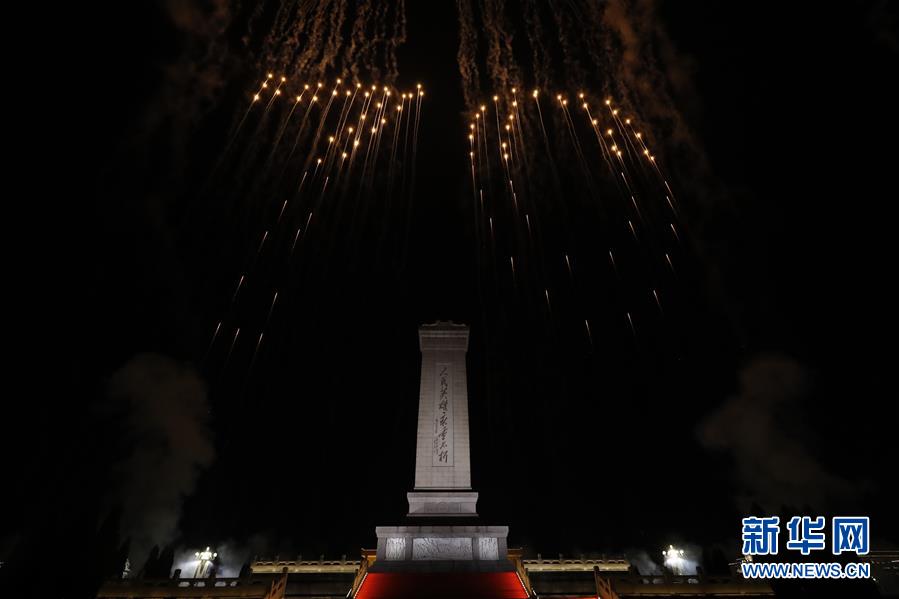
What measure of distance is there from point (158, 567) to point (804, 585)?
20.1m

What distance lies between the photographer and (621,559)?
20.7m

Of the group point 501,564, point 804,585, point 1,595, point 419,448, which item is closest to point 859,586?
point 804,585

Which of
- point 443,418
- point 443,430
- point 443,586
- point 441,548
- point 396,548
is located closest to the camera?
point 443,586

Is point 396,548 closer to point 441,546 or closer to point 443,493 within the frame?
point 441,546

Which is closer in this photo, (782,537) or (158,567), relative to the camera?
(782,537)

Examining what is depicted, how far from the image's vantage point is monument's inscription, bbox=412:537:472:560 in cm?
1549

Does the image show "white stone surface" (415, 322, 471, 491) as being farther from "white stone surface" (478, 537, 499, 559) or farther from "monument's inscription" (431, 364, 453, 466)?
"white stone surface" (478, 537, 499, 559)

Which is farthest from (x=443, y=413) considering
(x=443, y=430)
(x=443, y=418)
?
(x=443, y=430)

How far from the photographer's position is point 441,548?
51.2ft

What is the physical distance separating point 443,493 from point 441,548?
2018 mm

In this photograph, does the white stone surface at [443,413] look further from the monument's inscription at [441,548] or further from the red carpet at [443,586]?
the red carpet at [443,586]

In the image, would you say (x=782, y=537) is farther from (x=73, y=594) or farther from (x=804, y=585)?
(x=73, y=594)

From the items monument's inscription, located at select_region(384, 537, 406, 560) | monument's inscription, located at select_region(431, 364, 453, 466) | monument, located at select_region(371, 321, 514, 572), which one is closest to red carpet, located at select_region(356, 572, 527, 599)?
monument, located at select_region(371, 321, 514, 572)

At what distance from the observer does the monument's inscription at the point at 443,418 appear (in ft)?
59.7
